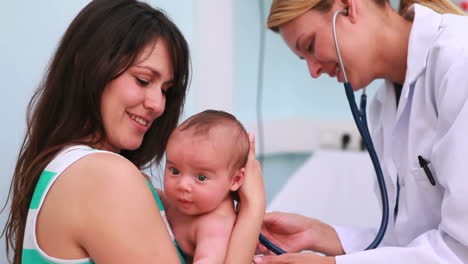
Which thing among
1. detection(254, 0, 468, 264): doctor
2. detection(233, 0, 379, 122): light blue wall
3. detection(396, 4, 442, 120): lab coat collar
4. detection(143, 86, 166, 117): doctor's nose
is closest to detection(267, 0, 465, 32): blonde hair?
detection(254, 0, 468, 264): doctor

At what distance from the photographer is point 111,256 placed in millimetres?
926

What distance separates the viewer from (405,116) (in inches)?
53.8

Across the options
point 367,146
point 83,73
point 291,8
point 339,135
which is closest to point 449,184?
point 367,146

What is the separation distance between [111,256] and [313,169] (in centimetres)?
153

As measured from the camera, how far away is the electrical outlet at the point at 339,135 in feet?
8.82

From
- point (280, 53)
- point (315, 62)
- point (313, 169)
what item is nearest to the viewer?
point (315, 62)

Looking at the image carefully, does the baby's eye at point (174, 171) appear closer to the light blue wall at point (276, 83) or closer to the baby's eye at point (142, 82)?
the baby's eye at point (142, 82)

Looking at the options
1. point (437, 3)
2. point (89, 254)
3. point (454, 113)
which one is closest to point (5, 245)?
point (89, 254)

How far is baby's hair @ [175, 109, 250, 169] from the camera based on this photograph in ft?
3.50

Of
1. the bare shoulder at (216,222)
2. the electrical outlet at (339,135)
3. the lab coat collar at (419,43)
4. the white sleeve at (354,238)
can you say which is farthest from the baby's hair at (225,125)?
the electrical outlet at (339,135)

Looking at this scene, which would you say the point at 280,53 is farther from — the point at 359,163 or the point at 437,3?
the point at 437,3

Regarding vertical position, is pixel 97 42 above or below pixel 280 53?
above

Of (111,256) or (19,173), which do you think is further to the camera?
(19,173)

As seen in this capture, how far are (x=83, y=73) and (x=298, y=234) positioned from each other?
76 centimetres
